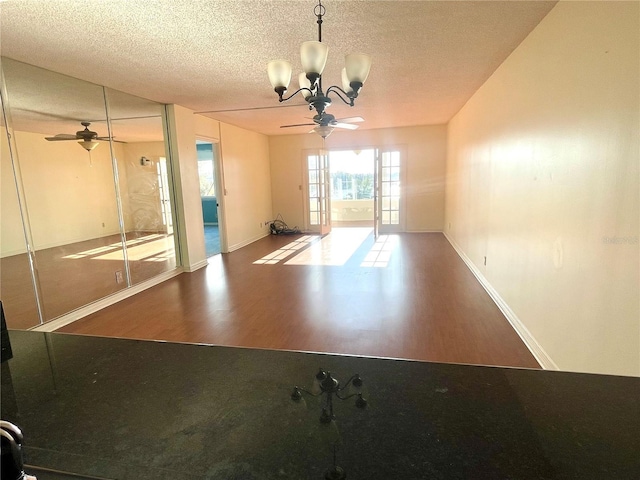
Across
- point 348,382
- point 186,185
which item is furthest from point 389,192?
point 348,382

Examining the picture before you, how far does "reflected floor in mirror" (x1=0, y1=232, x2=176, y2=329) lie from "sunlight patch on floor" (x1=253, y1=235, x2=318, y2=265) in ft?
4.82

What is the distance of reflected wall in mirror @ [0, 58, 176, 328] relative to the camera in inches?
127

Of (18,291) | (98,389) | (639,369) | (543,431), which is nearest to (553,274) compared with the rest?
(639,369)

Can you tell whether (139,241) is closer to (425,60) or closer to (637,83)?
(425,60)

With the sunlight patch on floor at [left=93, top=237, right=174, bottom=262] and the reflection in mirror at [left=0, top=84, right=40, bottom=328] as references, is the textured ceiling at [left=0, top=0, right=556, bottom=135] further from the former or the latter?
the sunlight patch on floor at [left=93, top=237, right=174, bottom=262]

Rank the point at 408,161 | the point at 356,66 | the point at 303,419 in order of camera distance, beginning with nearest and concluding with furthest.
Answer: the point at 303,419, the point at 356,66, the point at 408,161

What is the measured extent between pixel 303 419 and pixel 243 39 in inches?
110

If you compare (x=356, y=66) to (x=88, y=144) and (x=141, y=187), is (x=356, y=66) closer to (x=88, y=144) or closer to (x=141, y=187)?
(x=88, y=144)

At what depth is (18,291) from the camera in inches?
152

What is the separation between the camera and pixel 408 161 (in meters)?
7.82

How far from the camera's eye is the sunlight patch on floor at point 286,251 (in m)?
5.75

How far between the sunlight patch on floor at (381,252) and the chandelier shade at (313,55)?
3.48m

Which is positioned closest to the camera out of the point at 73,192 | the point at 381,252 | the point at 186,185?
the point at 73,192

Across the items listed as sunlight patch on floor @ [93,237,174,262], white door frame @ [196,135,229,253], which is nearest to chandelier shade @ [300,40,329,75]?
sunlight patch on floor @ [93,237,174,262]
